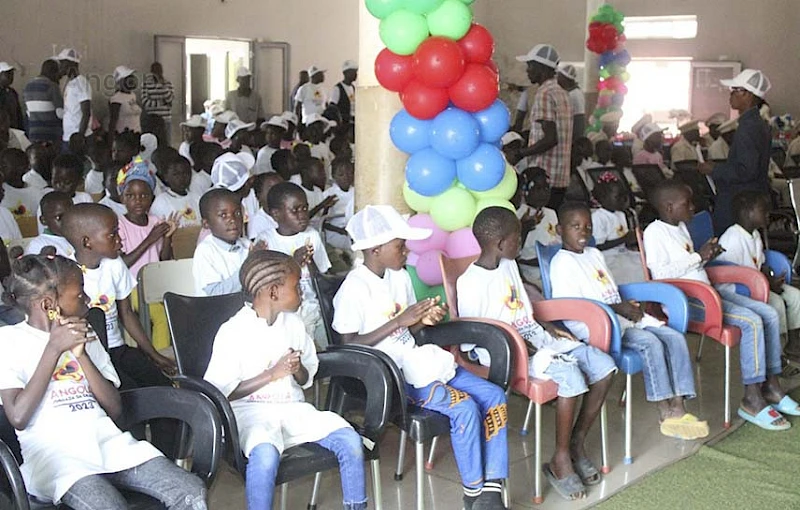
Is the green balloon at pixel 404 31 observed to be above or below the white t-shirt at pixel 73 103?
above

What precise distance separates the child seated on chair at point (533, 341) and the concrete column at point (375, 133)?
1.14 m

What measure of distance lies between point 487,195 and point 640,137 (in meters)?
6.21

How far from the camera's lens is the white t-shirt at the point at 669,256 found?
4906mm

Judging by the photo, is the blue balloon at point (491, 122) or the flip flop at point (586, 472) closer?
the flip flop at point (586, 472)

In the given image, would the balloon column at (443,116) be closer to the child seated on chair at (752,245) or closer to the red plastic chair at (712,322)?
the red plastic chair at (712,322)

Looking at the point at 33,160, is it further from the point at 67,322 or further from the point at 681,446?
the point at 681,446

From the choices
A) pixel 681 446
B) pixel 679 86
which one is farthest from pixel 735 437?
pixel 679 86

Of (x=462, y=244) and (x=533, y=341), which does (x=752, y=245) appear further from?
(x=533, y=341)

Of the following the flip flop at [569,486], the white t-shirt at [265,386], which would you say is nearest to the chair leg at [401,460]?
the flip flop at [569,486]

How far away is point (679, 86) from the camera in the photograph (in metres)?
15.8

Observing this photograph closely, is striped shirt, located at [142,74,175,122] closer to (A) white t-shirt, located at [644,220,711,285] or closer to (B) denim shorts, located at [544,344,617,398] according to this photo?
(A) white t-shirt, located at [644,220,711,285]

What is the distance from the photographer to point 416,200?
16.0 ft

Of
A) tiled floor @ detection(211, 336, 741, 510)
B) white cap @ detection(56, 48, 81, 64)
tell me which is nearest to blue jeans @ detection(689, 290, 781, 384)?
tiled floor @ detection(211, 336, 741, 510)

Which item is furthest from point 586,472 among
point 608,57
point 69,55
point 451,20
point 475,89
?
point 69,55
